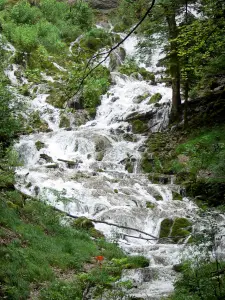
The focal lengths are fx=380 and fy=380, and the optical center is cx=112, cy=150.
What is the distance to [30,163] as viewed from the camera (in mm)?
16297

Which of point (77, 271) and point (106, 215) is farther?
point (106, 215)

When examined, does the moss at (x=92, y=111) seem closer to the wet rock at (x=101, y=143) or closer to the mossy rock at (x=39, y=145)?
the wet rock at (x=101, y=143)

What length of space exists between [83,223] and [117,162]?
5.77 meters

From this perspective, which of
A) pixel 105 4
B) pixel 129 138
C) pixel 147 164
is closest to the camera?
pixel 147 164

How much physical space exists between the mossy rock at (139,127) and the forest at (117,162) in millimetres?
59

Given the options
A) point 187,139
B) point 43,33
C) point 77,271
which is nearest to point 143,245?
point 77,271

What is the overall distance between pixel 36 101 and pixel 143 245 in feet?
44.2

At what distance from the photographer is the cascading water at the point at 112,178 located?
9477 millimetres

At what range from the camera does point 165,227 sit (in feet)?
35.9

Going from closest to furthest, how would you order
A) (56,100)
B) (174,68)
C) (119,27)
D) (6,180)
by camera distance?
1. (6,180)
2. (174,68)
3. (56,100)
4. (119,27)

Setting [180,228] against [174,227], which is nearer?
[180,228]

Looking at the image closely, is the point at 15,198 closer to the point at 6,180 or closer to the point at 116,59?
the point at 6,180

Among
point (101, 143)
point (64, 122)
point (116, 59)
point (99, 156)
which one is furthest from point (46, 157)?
point (116, 59)

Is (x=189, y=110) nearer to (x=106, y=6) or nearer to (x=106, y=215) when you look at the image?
(x=106, y=215)
